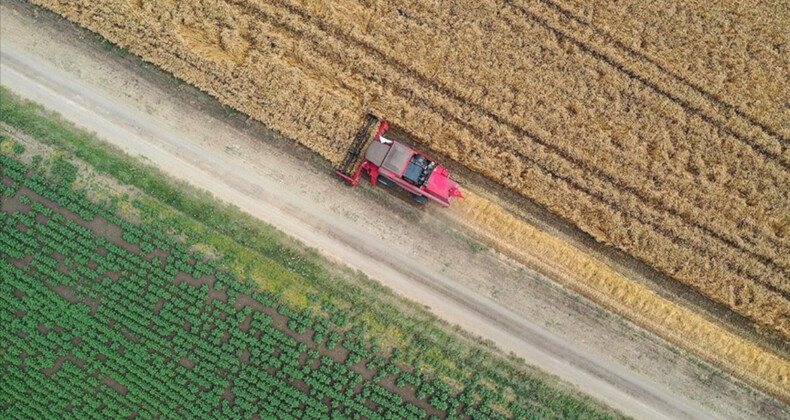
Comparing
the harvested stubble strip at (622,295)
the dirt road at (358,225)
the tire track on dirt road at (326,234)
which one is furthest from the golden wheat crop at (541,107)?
the tire track on dirt road at (326,234)

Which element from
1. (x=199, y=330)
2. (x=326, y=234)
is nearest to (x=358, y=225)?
(x=326, y=234)

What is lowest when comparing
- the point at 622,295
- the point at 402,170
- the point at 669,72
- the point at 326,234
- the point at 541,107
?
the point at 326,234

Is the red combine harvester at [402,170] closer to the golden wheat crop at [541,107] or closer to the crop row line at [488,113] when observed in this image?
the golden wheat crop at [541,107]

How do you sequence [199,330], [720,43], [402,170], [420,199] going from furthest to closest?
[720,43] < [420,199] < [199,330] < [402,170]

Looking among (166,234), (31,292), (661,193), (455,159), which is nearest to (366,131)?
(455,159)

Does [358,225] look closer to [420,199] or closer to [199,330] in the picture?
[420,199]

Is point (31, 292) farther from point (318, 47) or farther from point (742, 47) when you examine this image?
point (742, 47)

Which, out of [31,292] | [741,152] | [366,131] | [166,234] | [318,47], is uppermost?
[741,152]

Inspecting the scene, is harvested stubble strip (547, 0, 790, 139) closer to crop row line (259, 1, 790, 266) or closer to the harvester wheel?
crop row line (259, 1, 790, 266)
